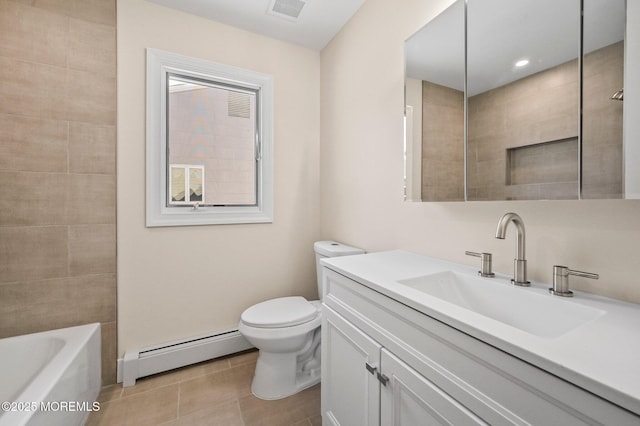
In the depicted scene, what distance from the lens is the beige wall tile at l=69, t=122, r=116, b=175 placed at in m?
1.51

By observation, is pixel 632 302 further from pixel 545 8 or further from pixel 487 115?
pixel 545 8

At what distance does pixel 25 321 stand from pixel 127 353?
1.75 ft

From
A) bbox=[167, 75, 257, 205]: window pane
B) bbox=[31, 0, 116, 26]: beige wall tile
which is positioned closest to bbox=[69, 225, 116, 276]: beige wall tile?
bbox=[167, 75, 257, 205]: window pane

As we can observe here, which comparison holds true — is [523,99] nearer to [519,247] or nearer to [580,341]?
[519,247]

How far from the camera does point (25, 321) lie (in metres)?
1.43

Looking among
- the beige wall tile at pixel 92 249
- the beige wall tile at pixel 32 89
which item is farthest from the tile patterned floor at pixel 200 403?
the beige wall tile at pixel 32 89

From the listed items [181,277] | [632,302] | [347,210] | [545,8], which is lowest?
[181,277]

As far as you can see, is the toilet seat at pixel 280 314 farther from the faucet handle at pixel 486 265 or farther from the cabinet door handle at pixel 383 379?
the faucet handle at pixel 486 265

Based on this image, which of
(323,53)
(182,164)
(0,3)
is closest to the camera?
(0,3)

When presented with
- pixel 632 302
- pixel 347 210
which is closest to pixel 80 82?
pixel 347 210

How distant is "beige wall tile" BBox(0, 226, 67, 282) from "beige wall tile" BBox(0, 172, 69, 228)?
0.16 feet

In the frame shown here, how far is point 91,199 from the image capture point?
155 centimetres

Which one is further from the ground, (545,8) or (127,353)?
(545,8)

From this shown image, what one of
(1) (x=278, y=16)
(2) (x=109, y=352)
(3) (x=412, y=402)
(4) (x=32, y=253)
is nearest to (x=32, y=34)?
(4) (x=32, y=253)
